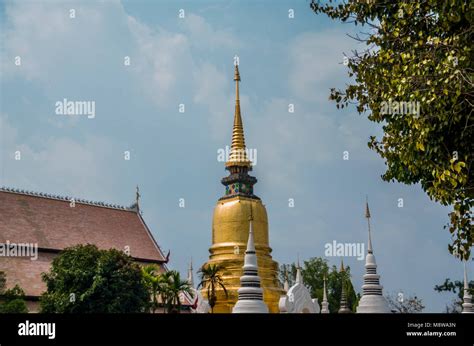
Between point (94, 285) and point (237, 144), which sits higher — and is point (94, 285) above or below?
below

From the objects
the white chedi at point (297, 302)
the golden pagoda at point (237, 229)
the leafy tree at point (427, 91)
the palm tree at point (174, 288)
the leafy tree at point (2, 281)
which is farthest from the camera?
the golden pagoda at point (237, 229)

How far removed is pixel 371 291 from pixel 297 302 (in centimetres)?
805

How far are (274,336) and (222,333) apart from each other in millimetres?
936

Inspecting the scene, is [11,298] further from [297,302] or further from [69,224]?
[297,302]

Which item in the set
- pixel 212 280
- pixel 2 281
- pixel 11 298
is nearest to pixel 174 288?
pixel 212 280

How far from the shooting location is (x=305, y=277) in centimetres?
5591

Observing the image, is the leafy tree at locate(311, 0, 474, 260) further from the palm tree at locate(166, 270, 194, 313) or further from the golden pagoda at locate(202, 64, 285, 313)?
the golden pagoda at locate(202, 64, 285, 313)

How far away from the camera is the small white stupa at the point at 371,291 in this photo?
30.0 m

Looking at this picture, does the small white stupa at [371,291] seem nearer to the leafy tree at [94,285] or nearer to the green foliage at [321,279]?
the leafy tree at [94,285]

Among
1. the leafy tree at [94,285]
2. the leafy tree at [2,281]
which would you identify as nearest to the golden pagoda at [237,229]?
the leafy tree at [94,285]

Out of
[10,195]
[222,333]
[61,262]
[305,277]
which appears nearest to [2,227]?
[10,195]

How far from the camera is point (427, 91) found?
12281 millimetres

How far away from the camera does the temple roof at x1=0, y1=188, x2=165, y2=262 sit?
4016 cm

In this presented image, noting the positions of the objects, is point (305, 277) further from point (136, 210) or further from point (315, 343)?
point (315, 343)
